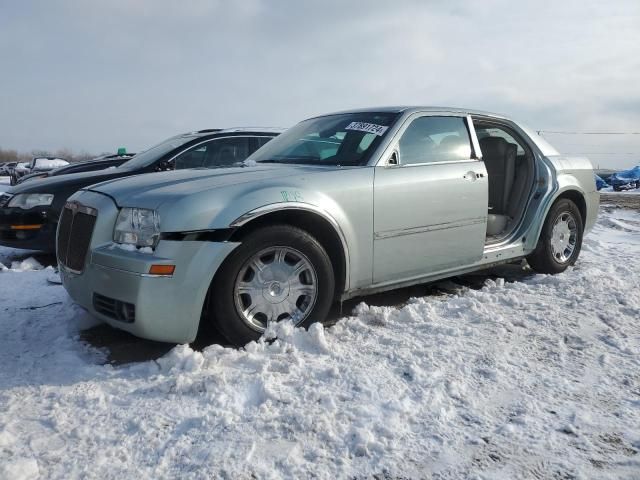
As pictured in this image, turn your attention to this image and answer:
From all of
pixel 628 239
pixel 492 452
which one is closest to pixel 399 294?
pixel 492 452

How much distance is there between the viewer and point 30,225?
5539 mm

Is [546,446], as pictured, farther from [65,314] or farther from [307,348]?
[65,314]

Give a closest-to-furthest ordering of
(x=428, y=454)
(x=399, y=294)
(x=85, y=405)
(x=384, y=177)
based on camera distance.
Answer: (x=428, y=454) < (x=85, y=405) < (x=384, y=177) < (x=399, y=294)

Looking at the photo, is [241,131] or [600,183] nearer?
[241,131]

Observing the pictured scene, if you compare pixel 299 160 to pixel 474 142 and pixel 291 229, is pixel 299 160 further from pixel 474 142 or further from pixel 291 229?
pixel 474 142

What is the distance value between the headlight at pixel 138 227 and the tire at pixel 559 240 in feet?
11.8

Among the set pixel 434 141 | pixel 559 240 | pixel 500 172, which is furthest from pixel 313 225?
pixel 559 240

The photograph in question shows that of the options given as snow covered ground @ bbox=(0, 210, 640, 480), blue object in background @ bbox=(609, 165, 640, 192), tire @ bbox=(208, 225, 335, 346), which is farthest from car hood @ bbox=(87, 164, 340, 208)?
blue object in background @ bbox=(609, 165, 640, 192)

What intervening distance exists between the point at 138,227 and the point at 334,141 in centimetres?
169

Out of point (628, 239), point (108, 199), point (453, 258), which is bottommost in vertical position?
point (628, 239)

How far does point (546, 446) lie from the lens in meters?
2.14

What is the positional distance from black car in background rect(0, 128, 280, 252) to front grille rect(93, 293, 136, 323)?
2.31 m

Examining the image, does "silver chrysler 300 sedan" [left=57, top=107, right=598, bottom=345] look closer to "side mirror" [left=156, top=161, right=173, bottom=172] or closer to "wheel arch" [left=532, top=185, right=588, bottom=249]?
"wheel arch" [left=532, top=185, right=588, bottom=249]

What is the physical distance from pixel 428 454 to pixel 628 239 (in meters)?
6.55
